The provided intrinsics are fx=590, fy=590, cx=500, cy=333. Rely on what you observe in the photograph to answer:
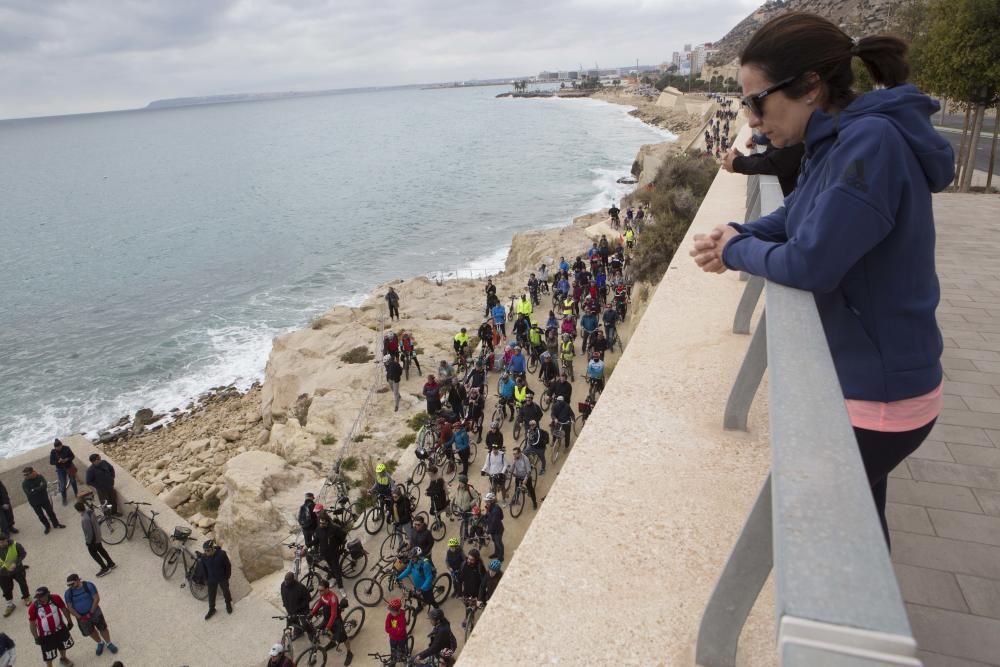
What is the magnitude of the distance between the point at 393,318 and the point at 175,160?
123m

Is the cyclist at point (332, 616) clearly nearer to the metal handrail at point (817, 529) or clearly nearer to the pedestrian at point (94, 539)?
the pedestrian at point (94, 539)

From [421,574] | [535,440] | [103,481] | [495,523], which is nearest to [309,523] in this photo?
[421,574]

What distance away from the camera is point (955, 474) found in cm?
384

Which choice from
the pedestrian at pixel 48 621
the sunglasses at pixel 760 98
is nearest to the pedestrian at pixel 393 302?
the pedestrian at pixel 48 621

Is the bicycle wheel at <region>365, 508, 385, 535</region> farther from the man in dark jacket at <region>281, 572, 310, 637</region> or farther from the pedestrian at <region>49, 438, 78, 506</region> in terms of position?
the pedestrian at <region>49, 438, 78, 506</region>

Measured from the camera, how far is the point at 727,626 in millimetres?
1938

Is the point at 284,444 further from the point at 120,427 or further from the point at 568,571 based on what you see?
the point at 568,571

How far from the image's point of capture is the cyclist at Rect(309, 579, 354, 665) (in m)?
8.60

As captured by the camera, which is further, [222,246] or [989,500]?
[222,246]

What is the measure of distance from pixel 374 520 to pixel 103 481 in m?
5.76

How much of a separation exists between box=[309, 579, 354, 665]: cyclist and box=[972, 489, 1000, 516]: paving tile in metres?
7.85

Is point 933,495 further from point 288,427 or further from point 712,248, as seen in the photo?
point 288,427

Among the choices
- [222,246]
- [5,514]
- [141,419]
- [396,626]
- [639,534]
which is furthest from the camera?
[222,246]

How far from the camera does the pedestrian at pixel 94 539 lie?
1061 centimetres
